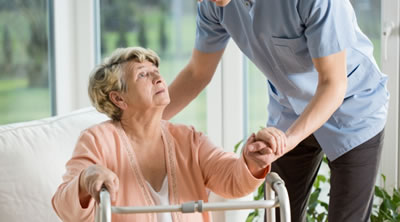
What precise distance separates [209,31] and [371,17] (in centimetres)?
105

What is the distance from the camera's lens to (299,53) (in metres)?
1.88

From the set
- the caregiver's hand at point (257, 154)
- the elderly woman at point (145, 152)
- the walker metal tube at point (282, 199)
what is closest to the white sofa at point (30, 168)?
the elderly woman at point (145, 152)

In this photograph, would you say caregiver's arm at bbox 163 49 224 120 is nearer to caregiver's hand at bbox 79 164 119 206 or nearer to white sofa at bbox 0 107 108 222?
white sofa at bbox 0 107 108 222

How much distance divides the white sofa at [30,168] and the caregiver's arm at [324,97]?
84cm

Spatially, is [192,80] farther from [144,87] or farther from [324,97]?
[324,97]

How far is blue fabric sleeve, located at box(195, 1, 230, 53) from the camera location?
2.03 metres

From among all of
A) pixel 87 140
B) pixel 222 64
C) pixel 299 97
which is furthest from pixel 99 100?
pixel 222 64

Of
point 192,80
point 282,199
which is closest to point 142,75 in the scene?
point 192,80

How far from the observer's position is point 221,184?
72.2 inches

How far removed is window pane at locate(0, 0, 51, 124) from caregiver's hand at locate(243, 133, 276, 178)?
5.48 ft

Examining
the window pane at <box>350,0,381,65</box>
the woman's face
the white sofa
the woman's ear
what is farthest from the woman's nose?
the window pane at <box>350,0,381,65</box>

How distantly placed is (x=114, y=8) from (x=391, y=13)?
1396 millimetres

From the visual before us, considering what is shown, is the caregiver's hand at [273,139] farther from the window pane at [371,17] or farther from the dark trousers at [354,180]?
the window pane at [371,17]

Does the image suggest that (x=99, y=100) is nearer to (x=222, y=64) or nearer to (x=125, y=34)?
(x=222, y=64)
